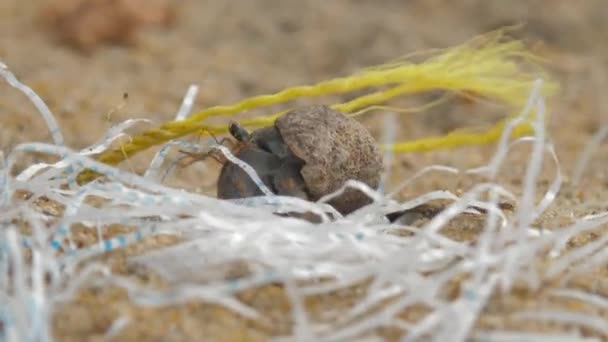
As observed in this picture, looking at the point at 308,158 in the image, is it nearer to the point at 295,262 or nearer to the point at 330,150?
the point at 330,150

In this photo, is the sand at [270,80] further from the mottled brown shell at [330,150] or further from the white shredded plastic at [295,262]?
the mottled brown shell at [330,150]

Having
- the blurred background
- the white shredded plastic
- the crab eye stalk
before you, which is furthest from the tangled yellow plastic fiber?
the blurred background

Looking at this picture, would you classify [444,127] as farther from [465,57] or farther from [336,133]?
[336,133]

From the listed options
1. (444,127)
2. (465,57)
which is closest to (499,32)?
(465,57)

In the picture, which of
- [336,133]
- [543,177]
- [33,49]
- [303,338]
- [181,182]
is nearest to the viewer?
[303,338]

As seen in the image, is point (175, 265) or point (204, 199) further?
point (204, 199)
